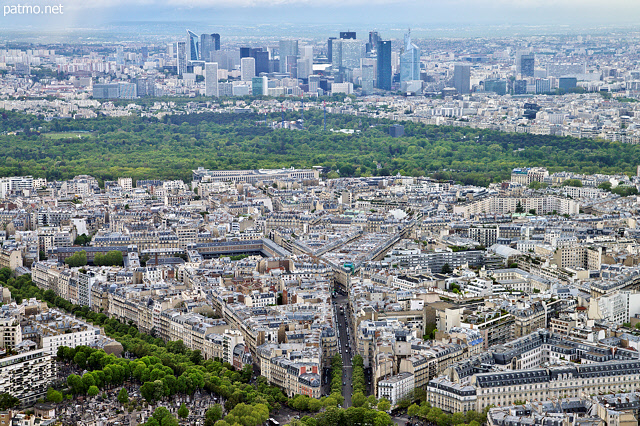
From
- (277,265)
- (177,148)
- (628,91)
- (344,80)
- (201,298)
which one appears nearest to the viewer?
(201,298)

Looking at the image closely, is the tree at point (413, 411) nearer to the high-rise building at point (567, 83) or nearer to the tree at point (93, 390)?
the tree at point (93, 390)

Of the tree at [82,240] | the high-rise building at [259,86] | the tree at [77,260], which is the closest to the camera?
the tree at [77,260]

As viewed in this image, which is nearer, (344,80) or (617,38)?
(344,80)

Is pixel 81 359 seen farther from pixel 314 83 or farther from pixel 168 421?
pixel 314 83

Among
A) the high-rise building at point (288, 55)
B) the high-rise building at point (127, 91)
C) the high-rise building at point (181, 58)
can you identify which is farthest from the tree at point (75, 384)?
the high-rise building at point (288, 55)

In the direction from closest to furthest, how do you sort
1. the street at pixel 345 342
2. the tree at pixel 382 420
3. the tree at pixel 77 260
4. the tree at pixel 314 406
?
the tree at pixel 382 420
the tree at pixel 314 406
the street at pixel 345 342
the tree at pixel 77 260

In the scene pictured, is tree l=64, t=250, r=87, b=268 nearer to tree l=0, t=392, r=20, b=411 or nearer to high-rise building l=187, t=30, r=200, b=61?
tree l=0, t=392, r=20, b=411

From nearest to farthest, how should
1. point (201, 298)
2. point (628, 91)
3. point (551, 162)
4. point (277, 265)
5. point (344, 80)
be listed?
point (201, 298), point (277, 265), point (551, 162), point (628, 91), point (344, 80)

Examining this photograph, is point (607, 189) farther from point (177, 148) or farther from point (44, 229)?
point (177, 148)

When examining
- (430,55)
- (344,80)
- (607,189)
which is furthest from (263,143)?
(430,55)
